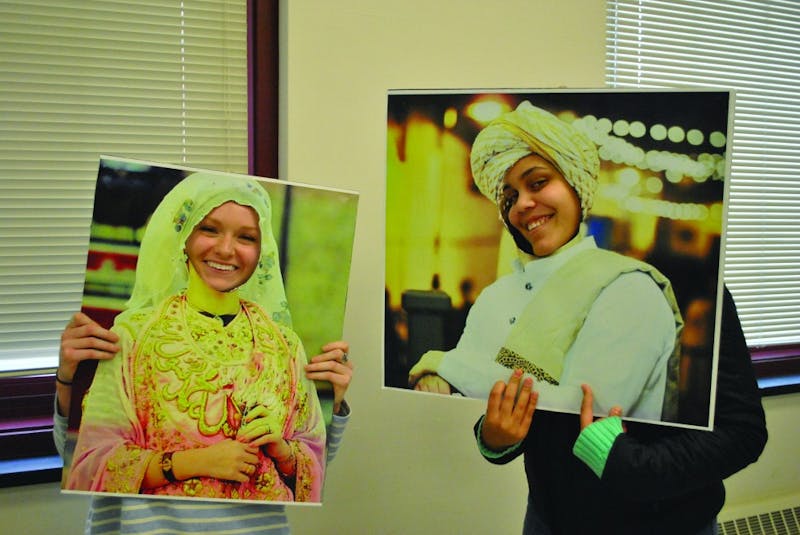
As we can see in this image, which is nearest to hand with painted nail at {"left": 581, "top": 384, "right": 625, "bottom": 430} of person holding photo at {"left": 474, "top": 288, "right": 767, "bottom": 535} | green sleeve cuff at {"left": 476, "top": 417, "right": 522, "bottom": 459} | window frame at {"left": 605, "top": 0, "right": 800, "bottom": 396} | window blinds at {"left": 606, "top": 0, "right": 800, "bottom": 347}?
person holding photo at {"left": 474, "top": 288, "right": 767, "bottom": 535}

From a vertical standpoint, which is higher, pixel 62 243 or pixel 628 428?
pixel 62 243

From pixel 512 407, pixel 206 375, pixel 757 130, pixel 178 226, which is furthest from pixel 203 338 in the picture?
pixel 757 130

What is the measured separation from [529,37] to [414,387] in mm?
1005

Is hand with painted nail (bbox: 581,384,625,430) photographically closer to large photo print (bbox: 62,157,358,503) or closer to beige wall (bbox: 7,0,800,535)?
large photo print (bbox: 62,157,358,503)

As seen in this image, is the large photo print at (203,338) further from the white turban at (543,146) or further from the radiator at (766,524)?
the radiator at (766,524)

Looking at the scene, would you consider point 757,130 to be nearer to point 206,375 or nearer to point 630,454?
point 630,454

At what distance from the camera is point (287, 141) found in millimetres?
1571

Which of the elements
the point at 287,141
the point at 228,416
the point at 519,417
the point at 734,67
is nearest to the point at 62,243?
the point at 287,141

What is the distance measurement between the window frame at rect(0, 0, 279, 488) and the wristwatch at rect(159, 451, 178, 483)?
0.53 meters

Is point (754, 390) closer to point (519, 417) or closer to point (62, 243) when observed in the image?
point (519, 417)

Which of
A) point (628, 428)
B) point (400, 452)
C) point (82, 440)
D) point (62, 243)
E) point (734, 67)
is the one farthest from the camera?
point (734, 67)

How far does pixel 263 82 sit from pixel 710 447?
1.18m

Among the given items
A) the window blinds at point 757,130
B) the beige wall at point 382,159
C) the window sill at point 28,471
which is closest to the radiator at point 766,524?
the window blinds at point 757,130

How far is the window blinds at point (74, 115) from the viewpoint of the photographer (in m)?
1.51
